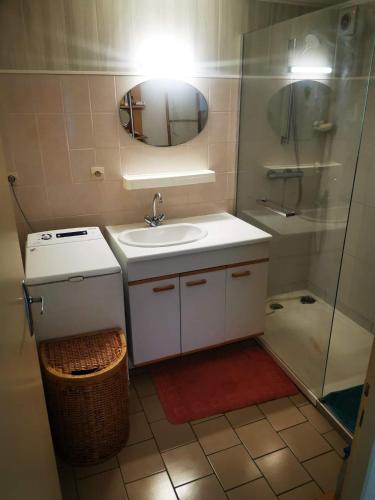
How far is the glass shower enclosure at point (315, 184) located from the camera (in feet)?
7.18

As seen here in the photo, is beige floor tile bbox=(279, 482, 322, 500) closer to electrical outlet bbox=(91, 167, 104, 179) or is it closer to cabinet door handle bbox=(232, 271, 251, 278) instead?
cabinet door handle bbox=(232, 271, 251, 278)

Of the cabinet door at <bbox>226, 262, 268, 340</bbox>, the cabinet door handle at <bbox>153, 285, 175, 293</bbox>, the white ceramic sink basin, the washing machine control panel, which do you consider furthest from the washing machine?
the cabinet door at <bbox>226, 262, 268, 340</bbox>

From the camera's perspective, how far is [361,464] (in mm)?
799

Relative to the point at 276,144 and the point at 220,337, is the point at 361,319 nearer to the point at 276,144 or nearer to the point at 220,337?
the point at 220,337

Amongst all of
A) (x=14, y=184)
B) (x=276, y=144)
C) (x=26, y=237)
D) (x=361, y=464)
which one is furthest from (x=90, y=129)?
(x=361, y=464)

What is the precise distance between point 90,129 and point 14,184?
0.55m

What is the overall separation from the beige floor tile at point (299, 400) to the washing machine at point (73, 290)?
1.07m

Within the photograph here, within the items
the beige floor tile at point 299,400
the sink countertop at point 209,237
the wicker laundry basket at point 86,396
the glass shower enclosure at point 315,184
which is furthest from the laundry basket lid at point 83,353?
the glass shower enclosure at point 315,184

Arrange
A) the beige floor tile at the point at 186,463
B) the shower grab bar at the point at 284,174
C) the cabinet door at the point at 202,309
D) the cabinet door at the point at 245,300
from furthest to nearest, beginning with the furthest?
the shower grab bar at the point at 284,174 < the cabinet door at the point at 245,300 < the cabinet door at the point at 202,309 < the beige floor tile at the point at 186,463

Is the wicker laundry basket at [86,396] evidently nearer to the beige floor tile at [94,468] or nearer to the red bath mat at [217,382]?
the beige floor tile at [94,468]

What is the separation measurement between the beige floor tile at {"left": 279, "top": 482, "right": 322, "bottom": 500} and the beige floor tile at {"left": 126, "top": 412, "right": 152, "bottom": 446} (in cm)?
71

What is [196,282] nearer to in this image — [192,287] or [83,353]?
[192,287]

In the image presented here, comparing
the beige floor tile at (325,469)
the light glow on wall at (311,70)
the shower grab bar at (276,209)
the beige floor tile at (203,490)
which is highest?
the light glow on wall at (311,70)

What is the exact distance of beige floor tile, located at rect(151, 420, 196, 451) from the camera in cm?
189
